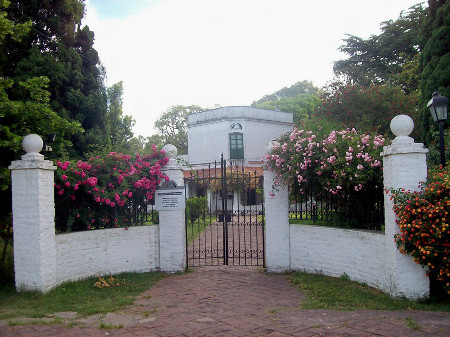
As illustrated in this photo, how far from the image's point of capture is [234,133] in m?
24.2

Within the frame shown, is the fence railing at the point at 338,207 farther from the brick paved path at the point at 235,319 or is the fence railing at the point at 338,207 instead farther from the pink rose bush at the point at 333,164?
the brick paved path at the point at 235,319

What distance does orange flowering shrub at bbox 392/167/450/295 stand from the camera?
5164 mm

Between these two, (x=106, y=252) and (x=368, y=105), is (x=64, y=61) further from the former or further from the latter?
(x=368, y=105)

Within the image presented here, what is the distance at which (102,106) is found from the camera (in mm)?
11875

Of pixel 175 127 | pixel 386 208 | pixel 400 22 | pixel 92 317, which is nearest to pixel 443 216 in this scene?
pixel 386 208

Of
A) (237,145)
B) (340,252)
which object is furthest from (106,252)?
(237,145)

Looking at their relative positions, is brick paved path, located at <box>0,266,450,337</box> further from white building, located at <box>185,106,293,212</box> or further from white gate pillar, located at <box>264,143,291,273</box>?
white building, located at <box>185,106,293,212</box>

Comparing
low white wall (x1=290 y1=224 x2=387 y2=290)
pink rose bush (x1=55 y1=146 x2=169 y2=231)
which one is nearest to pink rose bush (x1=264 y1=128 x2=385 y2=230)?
low white wall (x1=290 y1=224 x2=387 y2=290)

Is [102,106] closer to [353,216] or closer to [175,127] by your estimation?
[353,216]

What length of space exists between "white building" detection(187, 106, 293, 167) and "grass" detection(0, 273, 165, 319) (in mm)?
16907

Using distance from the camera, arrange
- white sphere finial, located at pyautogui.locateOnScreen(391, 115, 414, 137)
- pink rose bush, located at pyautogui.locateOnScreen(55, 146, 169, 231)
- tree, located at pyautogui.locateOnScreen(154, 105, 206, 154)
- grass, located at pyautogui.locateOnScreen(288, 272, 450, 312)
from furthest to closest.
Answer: tree, located at pyautogui.locateOnScreen(154, 105, 206, 154) < pink rose bush, located at pyautogui.locateOnScreen(55, 146, 169, 231) < white sphere finial, located at pyautogui.locateOnScreen(391, 115, 414, 137) < grass, located at pyautogui.locateOnScreen(288, 272, 450, 312)

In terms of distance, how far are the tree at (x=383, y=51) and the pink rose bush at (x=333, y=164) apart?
14.3m

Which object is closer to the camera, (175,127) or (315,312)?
(315,312)

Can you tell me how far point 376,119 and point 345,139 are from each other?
35.7ft
